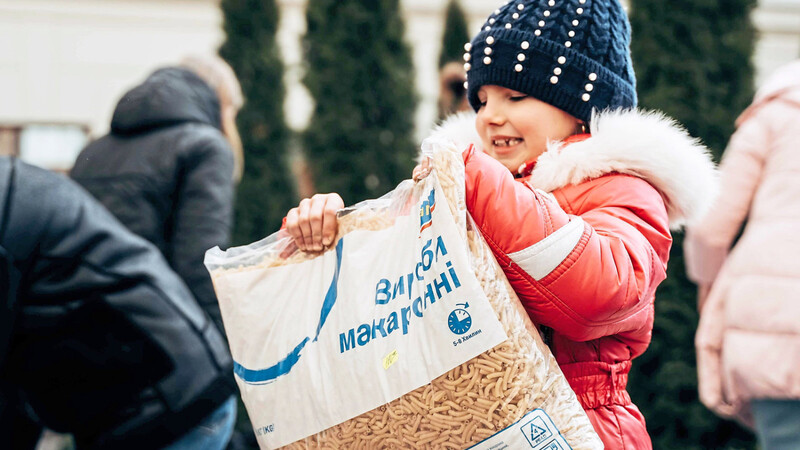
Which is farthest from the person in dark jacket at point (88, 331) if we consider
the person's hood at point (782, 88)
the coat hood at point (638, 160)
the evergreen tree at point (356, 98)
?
the evergreen tree at point (356, 98)

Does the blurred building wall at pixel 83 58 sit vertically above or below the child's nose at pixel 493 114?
below

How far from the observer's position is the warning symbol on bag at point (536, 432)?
1.19 metres

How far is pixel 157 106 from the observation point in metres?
3.12

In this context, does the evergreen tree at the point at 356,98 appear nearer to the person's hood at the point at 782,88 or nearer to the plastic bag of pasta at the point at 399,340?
the person's hood at the point at 782,88

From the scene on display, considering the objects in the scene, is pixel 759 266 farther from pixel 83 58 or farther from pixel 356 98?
pixel 83 58

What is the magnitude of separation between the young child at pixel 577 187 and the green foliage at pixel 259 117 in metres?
5.22

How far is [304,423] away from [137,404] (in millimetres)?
792

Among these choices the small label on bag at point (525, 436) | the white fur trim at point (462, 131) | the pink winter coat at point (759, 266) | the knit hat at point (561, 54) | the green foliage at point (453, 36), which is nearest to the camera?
the small label on bag at point (525, 436)

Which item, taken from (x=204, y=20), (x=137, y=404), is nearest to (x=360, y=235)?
(x=137, y=404)

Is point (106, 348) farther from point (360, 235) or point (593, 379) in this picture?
point (593, 379)

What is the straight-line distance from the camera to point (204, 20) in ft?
33.6

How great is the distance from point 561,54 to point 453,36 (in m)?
7.00

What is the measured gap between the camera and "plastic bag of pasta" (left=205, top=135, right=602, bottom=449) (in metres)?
1.20

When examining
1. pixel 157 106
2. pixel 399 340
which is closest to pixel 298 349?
pixel 399 340
